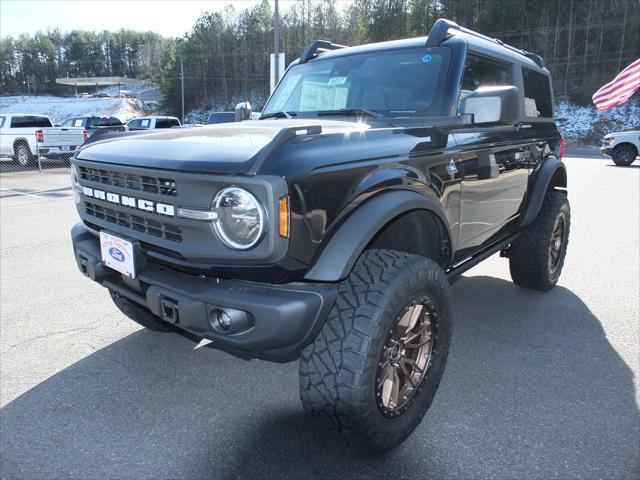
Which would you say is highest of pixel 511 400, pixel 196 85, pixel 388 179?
pixel 196 85

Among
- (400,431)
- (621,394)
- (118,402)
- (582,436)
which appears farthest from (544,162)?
(118,402)

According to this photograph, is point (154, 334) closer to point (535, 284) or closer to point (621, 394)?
point (621, 394)

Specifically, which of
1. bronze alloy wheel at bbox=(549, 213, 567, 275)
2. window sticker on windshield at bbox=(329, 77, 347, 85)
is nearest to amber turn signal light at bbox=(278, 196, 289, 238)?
window sticker on windshield at bbox=(329, 77, 347, 85)

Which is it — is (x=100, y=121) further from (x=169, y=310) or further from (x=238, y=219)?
(x=238, y=219)

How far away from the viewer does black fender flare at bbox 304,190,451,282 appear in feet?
6.38

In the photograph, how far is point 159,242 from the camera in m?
2.12

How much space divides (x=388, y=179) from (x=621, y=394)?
1.85 meters

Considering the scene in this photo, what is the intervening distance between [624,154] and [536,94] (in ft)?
49.5

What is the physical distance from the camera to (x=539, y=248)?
4.07 m

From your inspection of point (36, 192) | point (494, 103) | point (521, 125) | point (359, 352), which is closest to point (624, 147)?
point (521, 125)

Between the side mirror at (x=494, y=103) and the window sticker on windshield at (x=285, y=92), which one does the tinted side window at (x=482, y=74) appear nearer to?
the side mirror at (x=494, y=103)

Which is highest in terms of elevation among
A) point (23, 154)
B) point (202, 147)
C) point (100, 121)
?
point (100, 121)

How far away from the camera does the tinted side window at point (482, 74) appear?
9.89 feet

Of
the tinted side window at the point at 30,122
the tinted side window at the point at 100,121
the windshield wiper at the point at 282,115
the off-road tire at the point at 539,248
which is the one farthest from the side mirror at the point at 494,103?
the tinted side window at the point at 100,121
